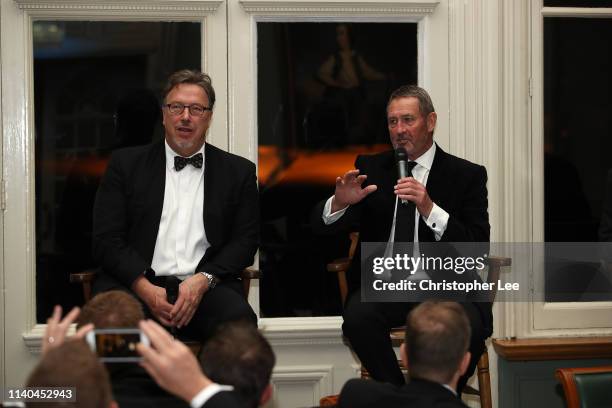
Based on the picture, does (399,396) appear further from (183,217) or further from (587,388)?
(183,217)

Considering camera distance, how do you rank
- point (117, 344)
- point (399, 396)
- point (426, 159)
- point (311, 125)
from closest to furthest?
1. point (117, 344)
2. point (399, 396)
3. point (426, 159)
4. point (311, 125)

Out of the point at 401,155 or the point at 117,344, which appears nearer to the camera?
the point at 117,344

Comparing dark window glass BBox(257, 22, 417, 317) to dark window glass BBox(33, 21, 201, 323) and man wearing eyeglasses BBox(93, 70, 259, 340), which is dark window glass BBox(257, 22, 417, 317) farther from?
man wearing eyeglasses BBox(93, 70, 259, 340)

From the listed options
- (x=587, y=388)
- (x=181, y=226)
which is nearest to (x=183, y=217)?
(x=181, y=226)

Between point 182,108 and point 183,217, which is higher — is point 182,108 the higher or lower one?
the higher one

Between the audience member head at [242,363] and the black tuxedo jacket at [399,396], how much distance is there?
0.30 m

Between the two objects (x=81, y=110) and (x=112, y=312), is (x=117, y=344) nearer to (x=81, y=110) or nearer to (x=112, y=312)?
(x=112, y=312)

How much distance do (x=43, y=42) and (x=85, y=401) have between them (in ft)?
9.65

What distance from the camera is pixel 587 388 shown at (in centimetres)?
298

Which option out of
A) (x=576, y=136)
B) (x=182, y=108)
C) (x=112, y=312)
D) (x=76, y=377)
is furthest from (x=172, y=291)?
(x=576, y=136)

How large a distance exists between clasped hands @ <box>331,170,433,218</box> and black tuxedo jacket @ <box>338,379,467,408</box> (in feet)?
4.07

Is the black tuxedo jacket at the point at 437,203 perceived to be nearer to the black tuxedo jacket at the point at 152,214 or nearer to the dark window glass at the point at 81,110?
the black tuxedo jacket at the point at 152,214

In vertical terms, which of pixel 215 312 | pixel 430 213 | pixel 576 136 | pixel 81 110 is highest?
pixel 81 110

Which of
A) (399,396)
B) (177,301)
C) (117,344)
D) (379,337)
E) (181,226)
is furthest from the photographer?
(181,226)
